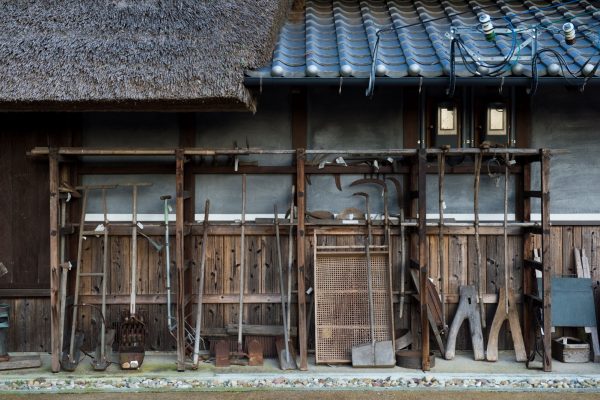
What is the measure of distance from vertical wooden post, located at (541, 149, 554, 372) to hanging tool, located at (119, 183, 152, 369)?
13.1ft

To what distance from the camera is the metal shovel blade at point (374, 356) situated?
6828 mm

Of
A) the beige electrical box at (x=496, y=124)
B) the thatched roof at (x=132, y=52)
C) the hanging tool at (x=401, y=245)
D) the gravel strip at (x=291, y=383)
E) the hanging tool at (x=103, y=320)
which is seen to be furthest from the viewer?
the beige electrical box at (x=496, y=124)

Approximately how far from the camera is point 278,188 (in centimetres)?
744

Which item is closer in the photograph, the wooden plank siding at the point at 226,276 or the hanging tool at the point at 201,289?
the hanging tool at the point at 201,289

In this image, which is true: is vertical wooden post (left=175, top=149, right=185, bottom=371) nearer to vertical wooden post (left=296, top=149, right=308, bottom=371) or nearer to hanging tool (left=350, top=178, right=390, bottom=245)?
vertical wooden post (left=296, top=149, right=308, bottom=371)

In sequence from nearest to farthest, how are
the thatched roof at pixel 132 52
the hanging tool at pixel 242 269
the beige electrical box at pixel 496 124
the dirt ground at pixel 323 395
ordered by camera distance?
the dirt ground at pixel 323 395, the thatched roof at pixel 132 52, the hanging tool at pixel 242 269, the beige electrical box at pixel 496 124

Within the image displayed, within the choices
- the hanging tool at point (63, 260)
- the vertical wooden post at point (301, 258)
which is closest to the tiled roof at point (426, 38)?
the vertical wooden post at point (301, 258)

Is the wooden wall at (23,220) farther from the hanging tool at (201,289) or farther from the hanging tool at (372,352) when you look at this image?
the hanging tool at (372,352)

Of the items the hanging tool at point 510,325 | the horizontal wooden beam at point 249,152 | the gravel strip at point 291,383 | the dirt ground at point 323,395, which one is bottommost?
the dirt ground at point 323,395

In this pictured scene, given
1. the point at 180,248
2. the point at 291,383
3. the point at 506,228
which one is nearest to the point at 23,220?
the point at 180,248

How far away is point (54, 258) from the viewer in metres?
6.77

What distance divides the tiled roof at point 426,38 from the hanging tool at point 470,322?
7.65 ft

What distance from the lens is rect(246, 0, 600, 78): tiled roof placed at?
6555 mm

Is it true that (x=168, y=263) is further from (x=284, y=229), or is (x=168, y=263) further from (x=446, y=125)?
(x=446, y=125)
